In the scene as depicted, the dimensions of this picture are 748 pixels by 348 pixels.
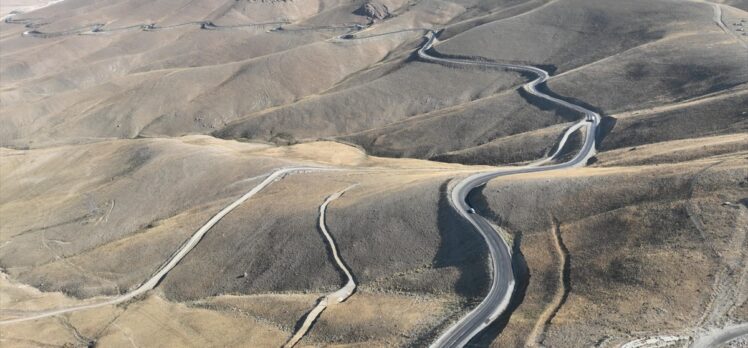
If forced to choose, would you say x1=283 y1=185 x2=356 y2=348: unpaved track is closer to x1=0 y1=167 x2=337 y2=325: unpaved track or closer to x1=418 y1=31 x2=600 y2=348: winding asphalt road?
x1=418 y1=31 x2=600 y2=348: winding asphalt road

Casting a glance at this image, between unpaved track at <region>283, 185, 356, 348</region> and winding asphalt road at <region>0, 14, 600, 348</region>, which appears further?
unpaved track at <region>283, 185, 356, 348</region>

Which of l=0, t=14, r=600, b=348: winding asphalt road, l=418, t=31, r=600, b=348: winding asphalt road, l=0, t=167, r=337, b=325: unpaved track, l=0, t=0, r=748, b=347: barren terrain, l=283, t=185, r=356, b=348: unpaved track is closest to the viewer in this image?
l=418, t=31, r=600, b=348: winding asphalt road

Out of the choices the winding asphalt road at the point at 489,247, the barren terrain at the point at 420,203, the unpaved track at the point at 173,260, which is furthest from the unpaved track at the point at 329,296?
the unpaved track at the point at 173,260

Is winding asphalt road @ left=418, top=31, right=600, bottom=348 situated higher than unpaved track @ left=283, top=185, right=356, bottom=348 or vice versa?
winding asphalt road @ left=418, top=31, right=600, bottom=348

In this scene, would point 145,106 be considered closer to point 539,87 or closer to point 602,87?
point 539,87

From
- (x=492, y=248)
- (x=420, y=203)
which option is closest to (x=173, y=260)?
(x=420, y=203)

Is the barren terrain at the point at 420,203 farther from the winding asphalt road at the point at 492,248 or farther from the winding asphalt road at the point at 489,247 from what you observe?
the winding asphalt road at the point at 492,248

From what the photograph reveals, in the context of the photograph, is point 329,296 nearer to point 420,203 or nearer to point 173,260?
point 420,203

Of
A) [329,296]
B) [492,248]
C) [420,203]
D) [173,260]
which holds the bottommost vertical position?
[173,260]

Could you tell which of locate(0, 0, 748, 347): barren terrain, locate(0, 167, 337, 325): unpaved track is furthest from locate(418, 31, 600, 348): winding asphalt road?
locate(0, 167, 337, 325): unpaved track
